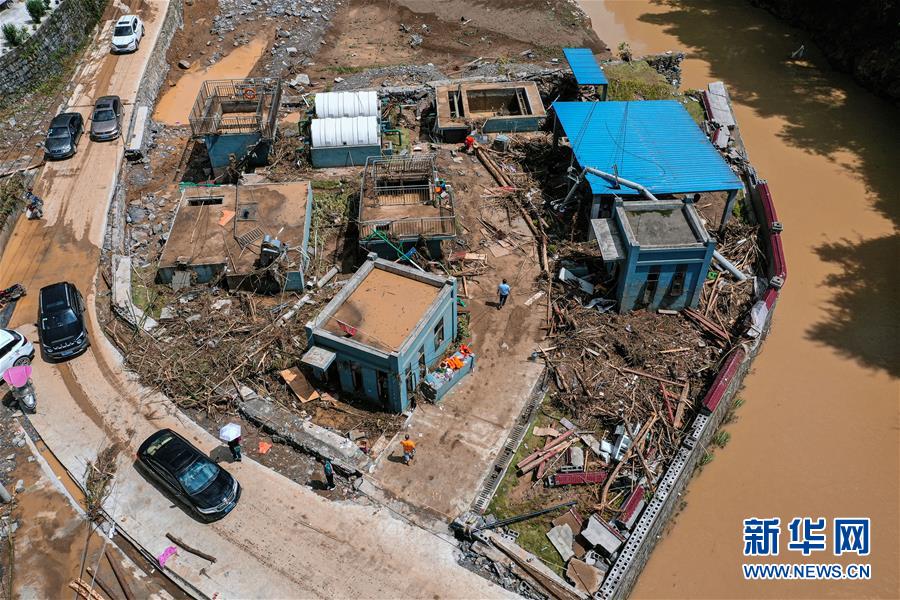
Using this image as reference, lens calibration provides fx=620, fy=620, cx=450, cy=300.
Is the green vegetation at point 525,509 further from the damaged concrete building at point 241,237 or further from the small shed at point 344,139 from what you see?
the small shed at point 344,139

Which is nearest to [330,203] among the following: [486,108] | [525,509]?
[486,108]

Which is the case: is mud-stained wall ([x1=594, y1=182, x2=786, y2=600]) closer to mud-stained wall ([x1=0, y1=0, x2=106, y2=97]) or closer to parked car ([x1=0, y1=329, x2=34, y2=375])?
parked car ([x1=0, y1=329, x2=34, y2=375])

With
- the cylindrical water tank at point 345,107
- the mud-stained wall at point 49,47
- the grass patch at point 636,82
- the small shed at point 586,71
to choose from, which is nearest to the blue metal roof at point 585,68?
the small shed at point 586,71

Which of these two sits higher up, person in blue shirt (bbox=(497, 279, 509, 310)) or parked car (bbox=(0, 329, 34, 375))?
person in blue shirt (bbox=(497, 279, 509, 310))

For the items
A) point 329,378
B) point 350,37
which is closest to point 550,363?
point 329,378

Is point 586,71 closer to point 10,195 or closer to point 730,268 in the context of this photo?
point 730,268

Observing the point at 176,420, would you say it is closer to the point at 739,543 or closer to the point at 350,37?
the point at 739,543

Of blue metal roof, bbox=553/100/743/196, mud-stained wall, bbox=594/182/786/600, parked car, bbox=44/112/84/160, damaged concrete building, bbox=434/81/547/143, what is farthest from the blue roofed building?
parked car, bbox=44/112/84/160
